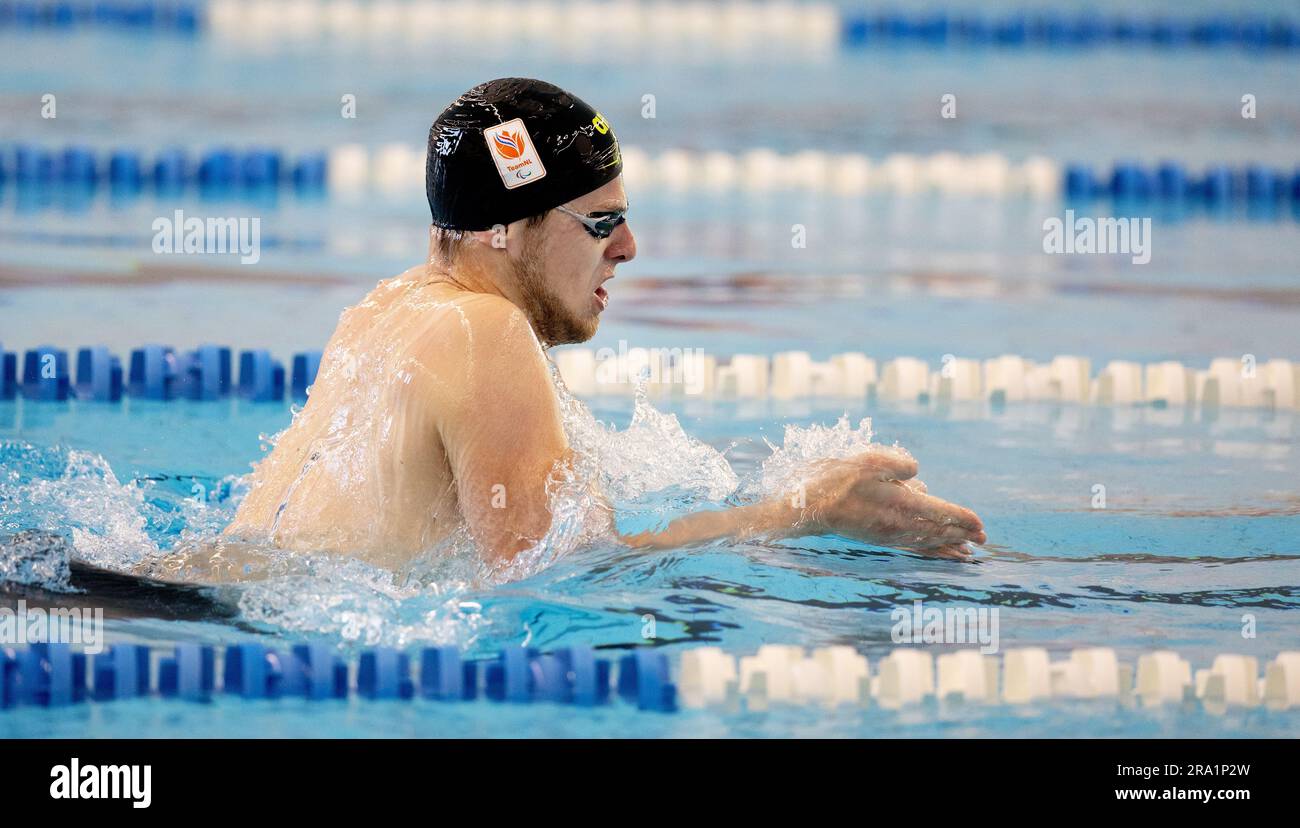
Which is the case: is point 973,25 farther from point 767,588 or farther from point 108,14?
point 767,588

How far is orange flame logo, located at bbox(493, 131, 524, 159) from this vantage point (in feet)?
8.51

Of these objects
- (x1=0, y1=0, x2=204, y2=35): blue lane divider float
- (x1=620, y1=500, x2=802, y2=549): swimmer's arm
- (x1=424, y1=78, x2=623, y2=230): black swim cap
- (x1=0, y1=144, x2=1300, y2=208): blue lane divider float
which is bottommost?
(x1=620, y1=500, x2=802, y2=549): swimmer's arm

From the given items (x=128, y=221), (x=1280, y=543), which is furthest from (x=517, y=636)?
(x=128, y=221)

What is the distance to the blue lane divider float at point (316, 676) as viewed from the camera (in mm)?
2639

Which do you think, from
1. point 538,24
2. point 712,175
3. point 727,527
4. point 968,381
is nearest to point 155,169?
point 712,175

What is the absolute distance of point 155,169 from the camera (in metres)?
6.80

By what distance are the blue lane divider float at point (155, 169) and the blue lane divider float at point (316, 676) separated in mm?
4398

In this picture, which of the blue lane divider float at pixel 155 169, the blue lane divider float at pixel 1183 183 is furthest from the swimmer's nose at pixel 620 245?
the blue lane divider float at pixel 1183 183

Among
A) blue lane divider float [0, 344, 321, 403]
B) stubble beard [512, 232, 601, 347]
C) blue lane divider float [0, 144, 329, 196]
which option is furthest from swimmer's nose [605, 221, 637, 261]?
blue lane divider float [0, 144, 329, 196]

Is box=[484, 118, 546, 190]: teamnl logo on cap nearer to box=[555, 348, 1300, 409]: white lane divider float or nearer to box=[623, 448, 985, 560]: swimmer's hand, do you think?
box=[623, 448, 985, 560]: swimmer's hand

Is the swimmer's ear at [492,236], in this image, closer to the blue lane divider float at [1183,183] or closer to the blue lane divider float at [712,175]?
the blue lane divider float at [712,175]

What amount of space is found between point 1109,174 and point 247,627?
5301 mm

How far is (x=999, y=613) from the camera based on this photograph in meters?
2.95

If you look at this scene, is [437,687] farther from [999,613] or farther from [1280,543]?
[1280,543]
